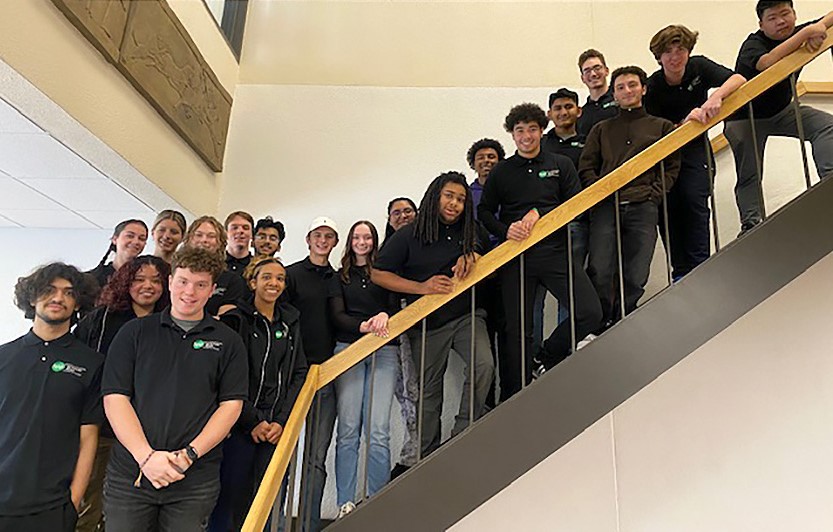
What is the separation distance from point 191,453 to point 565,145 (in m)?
2.14

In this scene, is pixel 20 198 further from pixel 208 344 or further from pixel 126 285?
pixel 208 344

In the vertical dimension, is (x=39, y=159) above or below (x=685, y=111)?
above

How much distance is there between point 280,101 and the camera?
→ 4.63m

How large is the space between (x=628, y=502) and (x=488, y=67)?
3.19 metres

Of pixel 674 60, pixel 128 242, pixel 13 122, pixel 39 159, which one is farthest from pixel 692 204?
pixel 39 159

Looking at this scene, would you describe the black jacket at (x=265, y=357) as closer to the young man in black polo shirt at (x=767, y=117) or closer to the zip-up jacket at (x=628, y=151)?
the zip-up jacket at (x=628, y=151)

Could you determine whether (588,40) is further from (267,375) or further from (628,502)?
(267,375)

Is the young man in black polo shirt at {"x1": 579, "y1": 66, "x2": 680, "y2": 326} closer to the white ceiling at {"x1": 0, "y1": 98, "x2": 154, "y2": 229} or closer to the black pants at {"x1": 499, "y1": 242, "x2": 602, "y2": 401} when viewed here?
the black pants at {"x1": 499, "y1": 242, "x2": 602, "y2": 401}

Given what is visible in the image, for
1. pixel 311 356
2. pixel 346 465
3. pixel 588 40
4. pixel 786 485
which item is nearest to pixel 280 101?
pixel 588 40

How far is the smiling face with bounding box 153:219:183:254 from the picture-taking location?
267cm

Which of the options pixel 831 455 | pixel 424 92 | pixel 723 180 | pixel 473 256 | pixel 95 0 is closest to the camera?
pixel 473 256

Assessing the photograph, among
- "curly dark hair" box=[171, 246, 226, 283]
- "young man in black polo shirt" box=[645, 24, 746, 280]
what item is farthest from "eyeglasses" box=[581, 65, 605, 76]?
"curly dark hair" box=[171, 246, 226, 283]

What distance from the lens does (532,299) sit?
→ 241 centimetres

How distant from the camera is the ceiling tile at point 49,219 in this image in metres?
4.05
